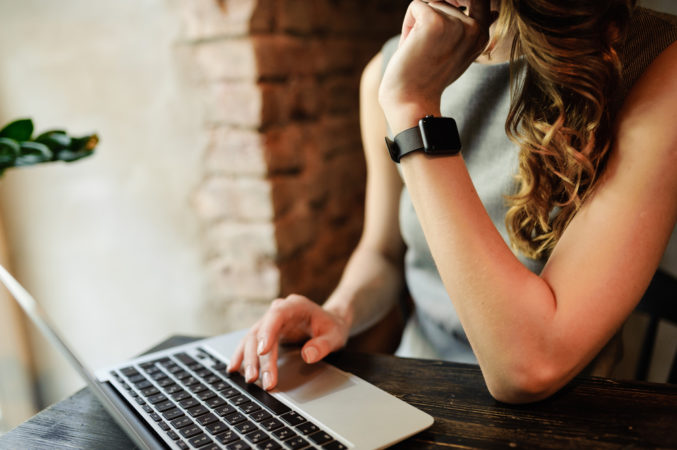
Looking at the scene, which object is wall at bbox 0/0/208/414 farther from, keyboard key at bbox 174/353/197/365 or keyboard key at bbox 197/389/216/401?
keyboard key at bbox 197/389/216/401

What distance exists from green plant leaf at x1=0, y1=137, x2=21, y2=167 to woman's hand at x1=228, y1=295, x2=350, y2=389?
36 centimetres

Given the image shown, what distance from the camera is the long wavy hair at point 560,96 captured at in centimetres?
55

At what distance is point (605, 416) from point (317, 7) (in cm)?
107

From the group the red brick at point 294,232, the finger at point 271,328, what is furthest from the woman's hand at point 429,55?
the red brick at point 294,232

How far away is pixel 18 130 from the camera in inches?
25.8

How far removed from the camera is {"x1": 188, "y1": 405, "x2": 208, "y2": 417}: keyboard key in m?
0.48

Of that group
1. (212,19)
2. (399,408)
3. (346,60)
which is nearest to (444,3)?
(399,408)

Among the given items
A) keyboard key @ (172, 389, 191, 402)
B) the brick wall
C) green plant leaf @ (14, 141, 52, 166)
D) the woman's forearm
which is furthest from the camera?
the brick wall

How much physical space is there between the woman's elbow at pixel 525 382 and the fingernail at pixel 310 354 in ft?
0.67

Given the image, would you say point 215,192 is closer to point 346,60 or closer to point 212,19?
point 212,19

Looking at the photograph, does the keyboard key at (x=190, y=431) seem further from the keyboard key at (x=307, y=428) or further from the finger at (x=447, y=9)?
the finger at (x=447, y=9)

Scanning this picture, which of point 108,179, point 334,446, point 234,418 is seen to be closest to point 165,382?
point 234,418

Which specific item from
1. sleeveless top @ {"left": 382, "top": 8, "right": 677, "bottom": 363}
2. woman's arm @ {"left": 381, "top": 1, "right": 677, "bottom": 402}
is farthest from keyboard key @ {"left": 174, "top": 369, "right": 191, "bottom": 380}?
sleeveless top @ {"left": 382, "top": 8, "right": 677, "bottom": 363}

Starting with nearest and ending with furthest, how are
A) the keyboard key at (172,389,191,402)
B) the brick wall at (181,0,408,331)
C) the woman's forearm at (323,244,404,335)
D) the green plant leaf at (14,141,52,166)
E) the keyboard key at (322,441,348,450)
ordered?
the keyboard key at (322,441,348,450) < the keyboard key at (172,389,191,402) < the green plant leaf at (14,141,52,166) < the woman's forearm at (323,244,404,335) < the brick wall at (181,0,408,331)
